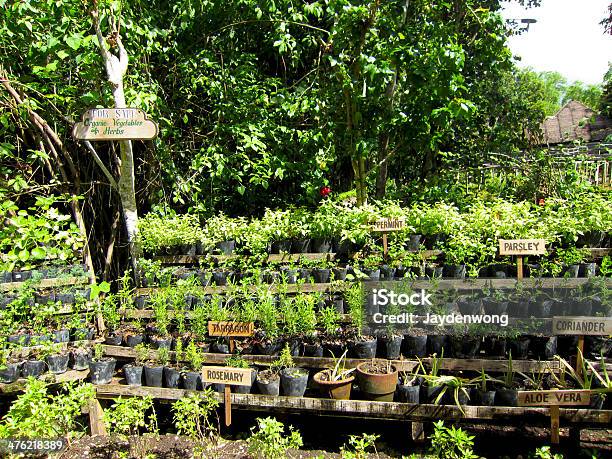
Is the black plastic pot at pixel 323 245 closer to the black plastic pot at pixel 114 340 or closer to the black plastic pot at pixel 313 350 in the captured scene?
the black plastic pot at pixel 313 350

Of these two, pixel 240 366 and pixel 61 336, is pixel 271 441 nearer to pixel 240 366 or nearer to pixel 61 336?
pixel 240 366

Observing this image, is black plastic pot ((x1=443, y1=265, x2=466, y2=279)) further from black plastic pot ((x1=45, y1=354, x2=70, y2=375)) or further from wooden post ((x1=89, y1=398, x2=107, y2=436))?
black plastic pot ((x1=45, y1=354, x2=70, y2=375))

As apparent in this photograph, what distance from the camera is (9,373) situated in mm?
3316

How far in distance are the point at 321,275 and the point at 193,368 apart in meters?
1.26

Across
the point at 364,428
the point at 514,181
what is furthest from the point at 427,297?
the point at 514,181

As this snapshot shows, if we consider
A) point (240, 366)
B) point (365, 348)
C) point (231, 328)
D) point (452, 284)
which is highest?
point (452, 284)

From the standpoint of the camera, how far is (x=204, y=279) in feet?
13.3

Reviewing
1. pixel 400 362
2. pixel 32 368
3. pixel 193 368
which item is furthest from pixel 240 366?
pixel 32 368

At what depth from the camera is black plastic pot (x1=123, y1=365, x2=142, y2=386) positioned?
129 inches

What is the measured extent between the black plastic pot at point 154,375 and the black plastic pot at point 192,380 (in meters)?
0.20

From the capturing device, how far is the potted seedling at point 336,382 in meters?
2.95

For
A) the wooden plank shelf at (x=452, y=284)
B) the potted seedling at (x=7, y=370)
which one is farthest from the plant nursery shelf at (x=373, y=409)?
the wooden plank shelf at (x=452, y=284)

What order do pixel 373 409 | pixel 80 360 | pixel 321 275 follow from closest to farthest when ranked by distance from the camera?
1. pixel 373 409
2. pixel 80 360
3. pixel 321 275

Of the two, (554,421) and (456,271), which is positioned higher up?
(456,271)
